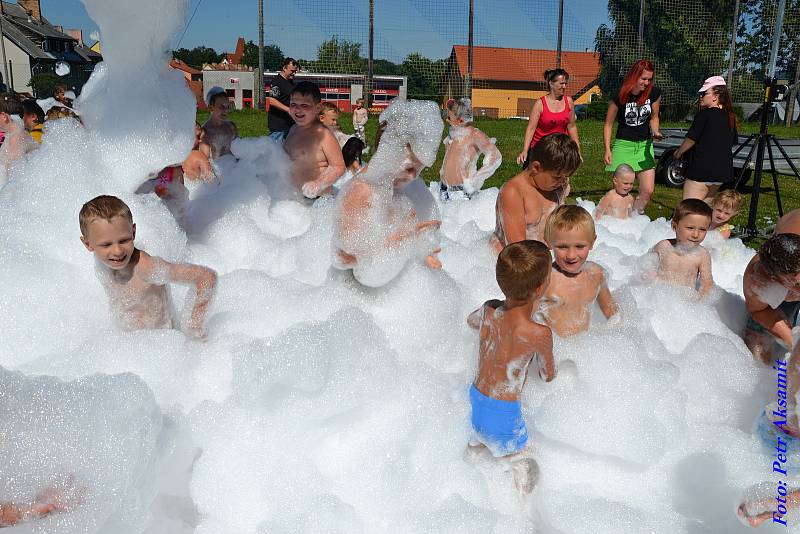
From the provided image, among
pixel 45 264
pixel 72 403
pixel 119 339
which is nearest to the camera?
pixel 72 403

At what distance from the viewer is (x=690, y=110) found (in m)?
18.3

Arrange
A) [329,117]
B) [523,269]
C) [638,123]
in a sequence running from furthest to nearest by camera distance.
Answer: [329,117] → [638,123] → [523,269]

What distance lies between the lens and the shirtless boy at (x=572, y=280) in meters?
2.88

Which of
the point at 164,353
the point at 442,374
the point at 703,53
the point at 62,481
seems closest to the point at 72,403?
the point at 62,481

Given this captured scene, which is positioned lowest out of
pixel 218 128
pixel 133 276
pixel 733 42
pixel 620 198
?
pixel 133 276

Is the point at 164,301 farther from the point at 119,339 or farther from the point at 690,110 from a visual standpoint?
the point at 690,110

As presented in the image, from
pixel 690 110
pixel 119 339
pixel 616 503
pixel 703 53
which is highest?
pixel 703 53

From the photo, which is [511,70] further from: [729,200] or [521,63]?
[729,200]

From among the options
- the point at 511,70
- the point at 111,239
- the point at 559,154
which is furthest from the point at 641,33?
the point at 111,239

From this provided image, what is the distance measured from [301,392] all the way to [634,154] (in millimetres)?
4384

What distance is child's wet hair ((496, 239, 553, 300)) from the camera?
90.0 inches

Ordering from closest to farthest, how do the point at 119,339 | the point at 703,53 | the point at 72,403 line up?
the point at 72,403, the point at 119,339, the point at 703,53

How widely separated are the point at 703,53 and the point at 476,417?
60.5 feet

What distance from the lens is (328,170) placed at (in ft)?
15.6
